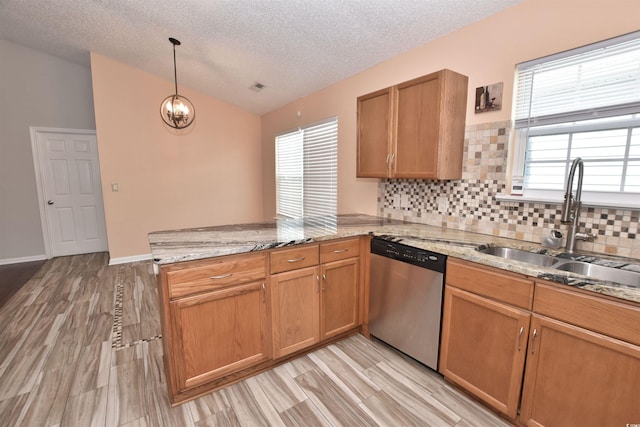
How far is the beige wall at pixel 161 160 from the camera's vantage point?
418cm

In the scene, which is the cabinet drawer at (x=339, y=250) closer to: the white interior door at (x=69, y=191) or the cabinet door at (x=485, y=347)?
the cabinet door at (x=485, y=347)

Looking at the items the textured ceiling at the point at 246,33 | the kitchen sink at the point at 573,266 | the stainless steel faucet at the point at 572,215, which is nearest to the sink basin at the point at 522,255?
the kitchen sink at the point at 573,266

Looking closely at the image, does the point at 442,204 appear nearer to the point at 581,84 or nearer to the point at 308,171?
the point at 581,84

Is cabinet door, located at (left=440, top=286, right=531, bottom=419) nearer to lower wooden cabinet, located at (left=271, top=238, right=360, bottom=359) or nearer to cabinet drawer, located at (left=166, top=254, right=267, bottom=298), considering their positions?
lower wooden cabinet, located at (left=271, top=238, right=360, bottom=359)

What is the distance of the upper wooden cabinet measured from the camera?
2.05m

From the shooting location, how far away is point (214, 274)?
5.47 ft

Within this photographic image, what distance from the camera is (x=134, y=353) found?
87.3 inches

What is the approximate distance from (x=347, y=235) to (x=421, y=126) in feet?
3.22

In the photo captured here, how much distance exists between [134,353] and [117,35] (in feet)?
11.4

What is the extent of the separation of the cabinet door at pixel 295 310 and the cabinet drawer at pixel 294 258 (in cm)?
4

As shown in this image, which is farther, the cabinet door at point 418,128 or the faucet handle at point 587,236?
the cabinet door at point 418,128

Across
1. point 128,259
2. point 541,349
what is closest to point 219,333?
point 541,349

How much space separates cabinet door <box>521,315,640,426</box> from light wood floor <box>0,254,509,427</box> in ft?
1.08

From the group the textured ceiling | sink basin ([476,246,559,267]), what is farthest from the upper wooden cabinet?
sink basin ([476,246,559,267])
